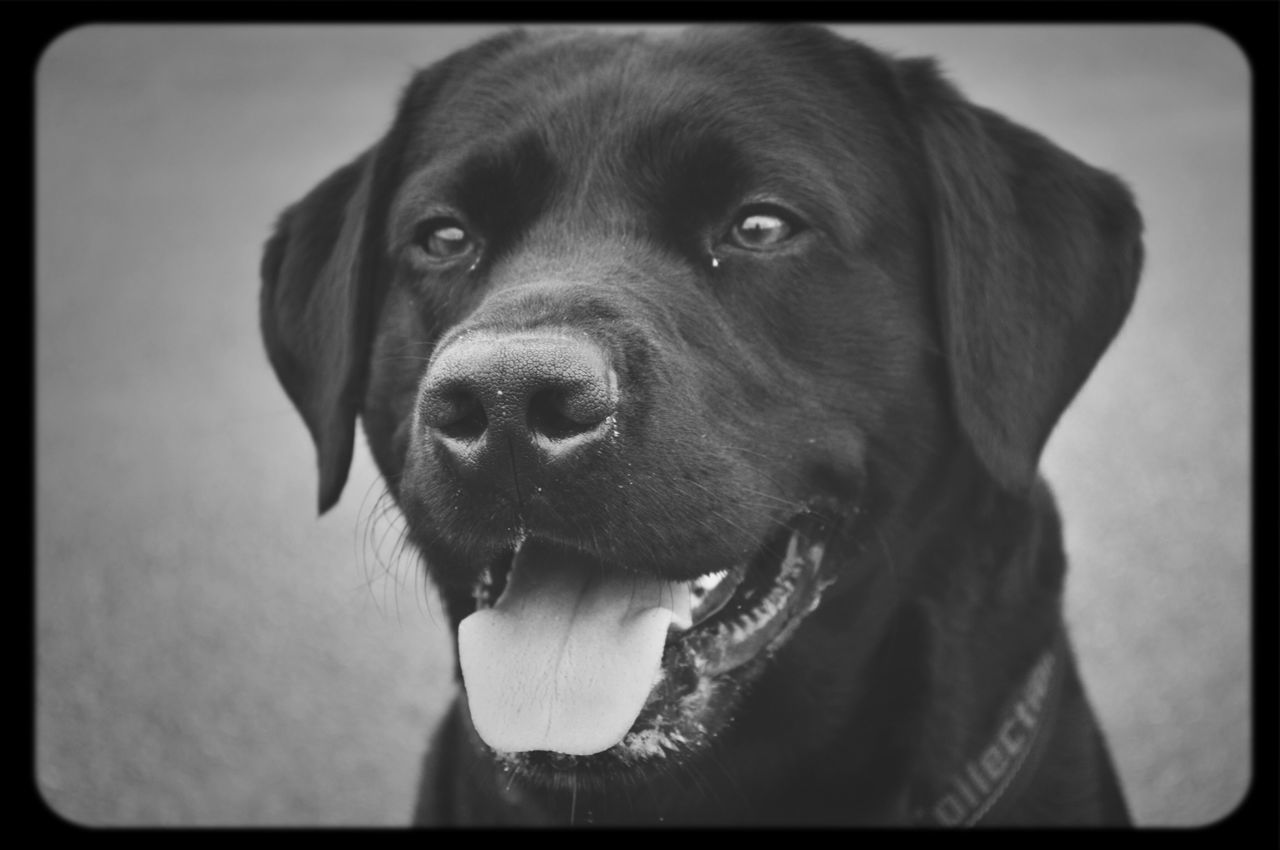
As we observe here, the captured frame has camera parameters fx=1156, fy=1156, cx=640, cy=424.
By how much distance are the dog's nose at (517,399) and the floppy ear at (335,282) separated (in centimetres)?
81

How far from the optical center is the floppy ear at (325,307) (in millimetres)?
2391

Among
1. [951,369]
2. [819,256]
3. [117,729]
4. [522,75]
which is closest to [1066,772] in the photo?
[951,369]

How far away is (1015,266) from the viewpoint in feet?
7.11

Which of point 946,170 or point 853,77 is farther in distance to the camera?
point 853,77

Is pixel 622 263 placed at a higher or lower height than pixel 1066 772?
higher

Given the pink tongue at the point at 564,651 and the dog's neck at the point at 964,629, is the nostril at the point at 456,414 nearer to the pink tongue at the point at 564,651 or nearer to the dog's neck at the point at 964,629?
the pink tongue at the point at 564,651

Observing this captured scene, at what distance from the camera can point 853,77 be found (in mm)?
2312

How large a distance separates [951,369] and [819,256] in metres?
0.32

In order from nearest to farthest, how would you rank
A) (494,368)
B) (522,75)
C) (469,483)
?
(494,368) < (469,483) < (522,75)

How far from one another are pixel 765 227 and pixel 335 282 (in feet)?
3.15

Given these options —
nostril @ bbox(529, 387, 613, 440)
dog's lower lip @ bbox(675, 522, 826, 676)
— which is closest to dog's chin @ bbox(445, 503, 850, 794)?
dog's lower lip @ bbox(675, 522, 826, 676)

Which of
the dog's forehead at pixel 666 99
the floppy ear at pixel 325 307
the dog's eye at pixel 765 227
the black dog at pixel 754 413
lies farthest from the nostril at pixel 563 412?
the floppy ear at pixel 325 307

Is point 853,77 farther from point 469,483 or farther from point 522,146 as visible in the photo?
point 469,483

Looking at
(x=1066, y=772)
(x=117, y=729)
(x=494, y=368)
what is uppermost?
(x=494, y=368)
